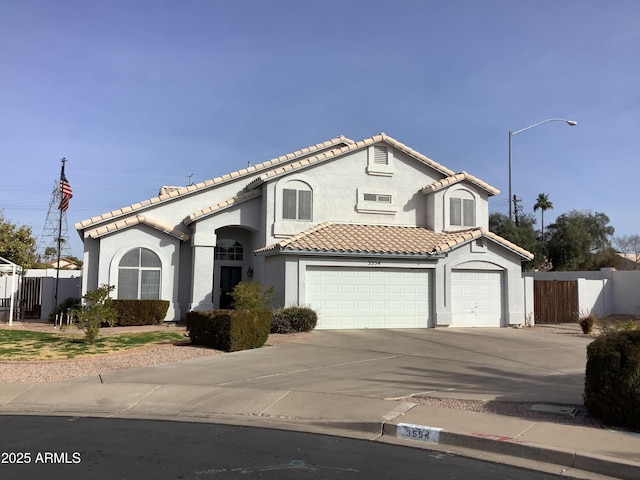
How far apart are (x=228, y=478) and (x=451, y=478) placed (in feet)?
7.69

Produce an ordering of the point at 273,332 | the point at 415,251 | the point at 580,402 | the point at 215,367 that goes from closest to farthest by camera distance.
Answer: the point at 580,402
the point at 215,367
the point at 273,332
the point at 415,251

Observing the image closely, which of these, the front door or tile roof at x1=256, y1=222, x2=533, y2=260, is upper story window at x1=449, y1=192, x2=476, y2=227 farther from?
the front door

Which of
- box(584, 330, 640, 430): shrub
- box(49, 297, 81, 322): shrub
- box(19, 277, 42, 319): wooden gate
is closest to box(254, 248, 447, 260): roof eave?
box(49, 297, 81, 322): shrub

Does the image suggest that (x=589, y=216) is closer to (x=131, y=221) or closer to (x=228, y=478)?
(x=131, y=221)

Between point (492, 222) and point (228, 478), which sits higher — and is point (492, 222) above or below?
above

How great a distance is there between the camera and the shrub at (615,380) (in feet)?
24.1

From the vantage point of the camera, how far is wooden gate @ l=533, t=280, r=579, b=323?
25.6m

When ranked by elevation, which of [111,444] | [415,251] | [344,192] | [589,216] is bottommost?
[111,444]

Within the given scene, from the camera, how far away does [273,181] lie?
2248 centimetres

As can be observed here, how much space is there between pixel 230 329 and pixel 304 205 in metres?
9.34

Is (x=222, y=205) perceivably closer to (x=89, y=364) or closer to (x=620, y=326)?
(x=89, y=364)

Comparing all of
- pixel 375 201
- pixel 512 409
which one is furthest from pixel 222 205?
pixel 512 409

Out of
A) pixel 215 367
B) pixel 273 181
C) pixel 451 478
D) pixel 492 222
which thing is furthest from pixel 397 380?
pixel 492 222

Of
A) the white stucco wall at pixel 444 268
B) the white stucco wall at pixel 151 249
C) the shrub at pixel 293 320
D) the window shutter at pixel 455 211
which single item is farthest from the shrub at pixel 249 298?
the window shutter at pixel 455 211
